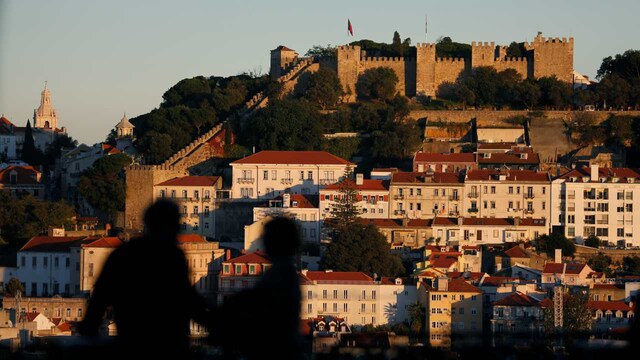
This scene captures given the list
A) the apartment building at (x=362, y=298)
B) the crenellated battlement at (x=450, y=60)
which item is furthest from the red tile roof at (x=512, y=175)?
the crenellated battlement at (x=450, y=60)

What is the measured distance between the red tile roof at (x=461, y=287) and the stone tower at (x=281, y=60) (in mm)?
23077

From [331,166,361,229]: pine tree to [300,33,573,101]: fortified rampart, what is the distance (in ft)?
37.1

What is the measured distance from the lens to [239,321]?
23.8ft

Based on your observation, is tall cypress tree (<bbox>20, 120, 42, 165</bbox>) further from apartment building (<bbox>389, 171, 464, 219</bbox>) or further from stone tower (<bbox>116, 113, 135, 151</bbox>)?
apartment building (<bbox>389, 171, 464, 219</bbox>)

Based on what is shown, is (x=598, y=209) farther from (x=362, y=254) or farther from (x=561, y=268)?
(x=362, y=254)

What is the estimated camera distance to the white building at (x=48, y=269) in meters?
47.2

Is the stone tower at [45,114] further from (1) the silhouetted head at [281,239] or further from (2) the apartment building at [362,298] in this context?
(1) the silhouetted head at [281,239]

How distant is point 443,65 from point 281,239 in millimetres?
54102

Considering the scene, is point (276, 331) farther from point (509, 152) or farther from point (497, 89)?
point (497, 89)

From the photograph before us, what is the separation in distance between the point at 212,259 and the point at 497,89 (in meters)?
16.9

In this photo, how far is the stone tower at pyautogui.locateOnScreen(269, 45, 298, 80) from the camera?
64.8 metres

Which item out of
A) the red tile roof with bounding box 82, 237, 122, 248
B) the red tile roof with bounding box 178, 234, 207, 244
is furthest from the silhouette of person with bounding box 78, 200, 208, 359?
the red tile roof with bounding box 178, 234, 207, 244

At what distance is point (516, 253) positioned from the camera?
47969 millimetres

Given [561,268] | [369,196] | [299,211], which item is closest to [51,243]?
[299,211]
